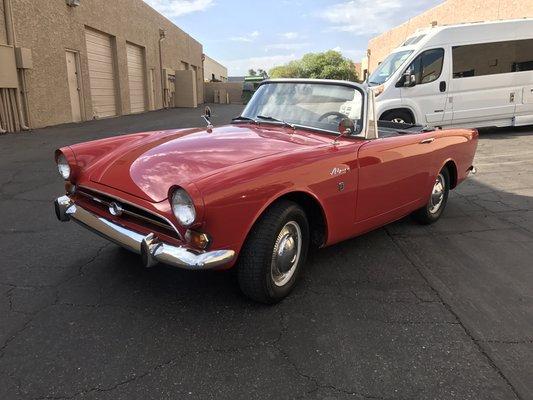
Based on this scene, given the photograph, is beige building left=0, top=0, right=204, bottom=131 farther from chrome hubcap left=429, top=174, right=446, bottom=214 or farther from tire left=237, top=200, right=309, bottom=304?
tire left=237, top=200, right=309, bottom=304

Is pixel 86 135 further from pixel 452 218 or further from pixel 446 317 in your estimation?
pixel 446 317

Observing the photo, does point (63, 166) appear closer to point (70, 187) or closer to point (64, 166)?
point (64, 166)

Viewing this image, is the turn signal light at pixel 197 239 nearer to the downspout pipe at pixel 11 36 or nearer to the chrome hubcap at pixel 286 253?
the chrome hubcap at pixel 286 253

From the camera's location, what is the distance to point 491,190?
6.41m

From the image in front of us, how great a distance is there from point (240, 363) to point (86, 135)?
36.1 ft

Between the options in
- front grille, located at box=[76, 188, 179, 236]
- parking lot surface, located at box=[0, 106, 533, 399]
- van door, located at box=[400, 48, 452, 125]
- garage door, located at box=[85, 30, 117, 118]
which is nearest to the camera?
parking lot surface, located at box=[0, 106, 533, 399]

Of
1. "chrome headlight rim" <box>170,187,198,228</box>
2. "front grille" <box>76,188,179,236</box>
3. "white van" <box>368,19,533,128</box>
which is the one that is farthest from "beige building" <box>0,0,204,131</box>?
"chrome headlight rim" <box>170,187,198,228</box>

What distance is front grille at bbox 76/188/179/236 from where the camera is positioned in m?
2.74

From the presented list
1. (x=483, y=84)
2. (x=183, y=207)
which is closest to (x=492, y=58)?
(x=483, y=84)

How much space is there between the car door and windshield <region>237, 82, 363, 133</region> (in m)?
0.32

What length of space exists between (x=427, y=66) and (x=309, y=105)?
733 cm

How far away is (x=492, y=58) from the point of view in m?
10.8

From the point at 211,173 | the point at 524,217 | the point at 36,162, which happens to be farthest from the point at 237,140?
the point at 36,162

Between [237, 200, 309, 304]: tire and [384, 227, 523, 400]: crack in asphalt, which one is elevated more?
[237, 200, 309, 304]: tire
